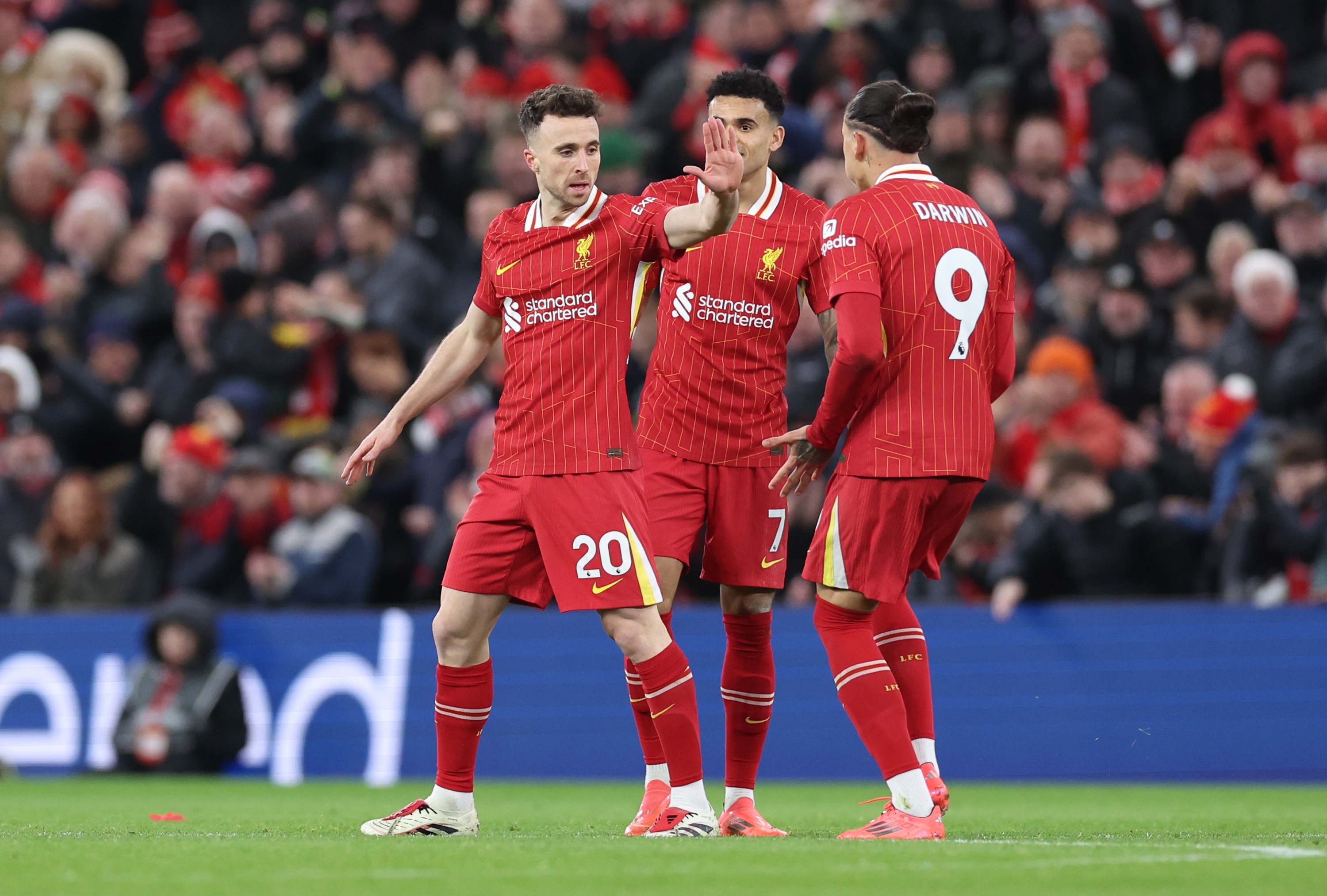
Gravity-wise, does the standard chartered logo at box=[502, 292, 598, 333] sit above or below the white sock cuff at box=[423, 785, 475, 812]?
above

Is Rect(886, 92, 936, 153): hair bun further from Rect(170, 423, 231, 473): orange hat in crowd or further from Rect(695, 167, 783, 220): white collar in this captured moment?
Rect(170, 423, 231, 473): orange hat in crowd

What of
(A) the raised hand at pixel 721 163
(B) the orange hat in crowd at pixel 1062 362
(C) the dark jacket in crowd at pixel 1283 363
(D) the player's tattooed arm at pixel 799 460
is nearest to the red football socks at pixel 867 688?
(D) the player's tattooed arm at pixel 799 460

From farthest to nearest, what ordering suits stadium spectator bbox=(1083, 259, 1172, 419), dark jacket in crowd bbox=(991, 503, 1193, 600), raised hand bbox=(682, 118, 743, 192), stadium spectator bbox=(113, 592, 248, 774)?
stadium spectator bbox=(1083, 259, 1172, 419)
stadium spectator bbox=(113, 592, 248, 774)
dark jacket in crowd bbox=(991, 503, 1193, 600)
raised hand bbox=(682, 118, 743, 192)

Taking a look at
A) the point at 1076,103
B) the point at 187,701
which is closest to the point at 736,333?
the point at 187,701

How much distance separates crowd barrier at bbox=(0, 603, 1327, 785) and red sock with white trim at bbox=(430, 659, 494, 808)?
4405mm

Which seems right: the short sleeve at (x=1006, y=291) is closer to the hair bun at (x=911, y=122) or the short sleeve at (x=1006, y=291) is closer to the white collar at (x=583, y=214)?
the hair bun at (x=911, y=122)

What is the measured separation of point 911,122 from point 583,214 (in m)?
1.25

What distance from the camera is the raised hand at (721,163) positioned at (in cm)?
A: 628

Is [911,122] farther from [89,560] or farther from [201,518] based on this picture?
[89,560]

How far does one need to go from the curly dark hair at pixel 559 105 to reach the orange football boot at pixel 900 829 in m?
2.70

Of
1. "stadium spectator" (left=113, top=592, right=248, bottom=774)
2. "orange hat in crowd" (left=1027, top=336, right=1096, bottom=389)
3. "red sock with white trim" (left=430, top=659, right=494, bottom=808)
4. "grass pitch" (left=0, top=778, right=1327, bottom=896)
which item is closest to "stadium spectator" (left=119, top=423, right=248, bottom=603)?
"stadium spectator" (left=113, top=592, right=248, bottom=774)

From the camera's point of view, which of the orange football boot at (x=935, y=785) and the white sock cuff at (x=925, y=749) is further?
the white sock cuff at (x=925, y=749)

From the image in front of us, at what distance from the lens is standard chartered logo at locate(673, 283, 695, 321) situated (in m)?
7.46

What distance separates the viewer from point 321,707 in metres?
12.1
